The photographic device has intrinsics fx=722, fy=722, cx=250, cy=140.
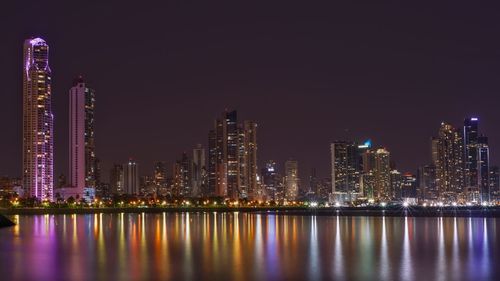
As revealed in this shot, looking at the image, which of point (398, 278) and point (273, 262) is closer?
point (398, 278)

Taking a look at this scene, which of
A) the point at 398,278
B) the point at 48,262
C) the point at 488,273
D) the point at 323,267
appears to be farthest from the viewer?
the point at 48,262

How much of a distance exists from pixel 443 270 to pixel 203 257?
44.8ft

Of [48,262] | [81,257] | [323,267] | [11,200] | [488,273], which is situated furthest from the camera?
[11,200]

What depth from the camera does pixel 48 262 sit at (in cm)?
4003

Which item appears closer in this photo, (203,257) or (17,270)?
(17,270)

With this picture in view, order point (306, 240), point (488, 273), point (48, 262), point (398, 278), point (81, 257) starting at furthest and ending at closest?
point (306, 240)
point (81, 257)
point (48, 262)
point (488, 273)
point (398, 278)

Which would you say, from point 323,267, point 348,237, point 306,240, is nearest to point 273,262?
point 323,267

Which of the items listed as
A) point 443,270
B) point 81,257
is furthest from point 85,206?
point 443,270

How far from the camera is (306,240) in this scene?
2261 inches

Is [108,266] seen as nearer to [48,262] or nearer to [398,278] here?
[48,262]

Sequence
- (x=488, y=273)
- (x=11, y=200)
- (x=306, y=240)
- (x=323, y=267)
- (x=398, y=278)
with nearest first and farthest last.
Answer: (x=398, y=278)
(x=488, y=273)
(x=323, y=267)
(x=306, y=240)
(x=11, y=200)

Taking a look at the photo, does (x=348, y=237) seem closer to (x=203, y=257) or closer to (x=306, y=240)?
(x=306, y=240)

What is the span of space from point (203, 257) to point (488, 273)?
15.8 meters

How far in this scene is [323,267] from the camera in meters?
36.9
